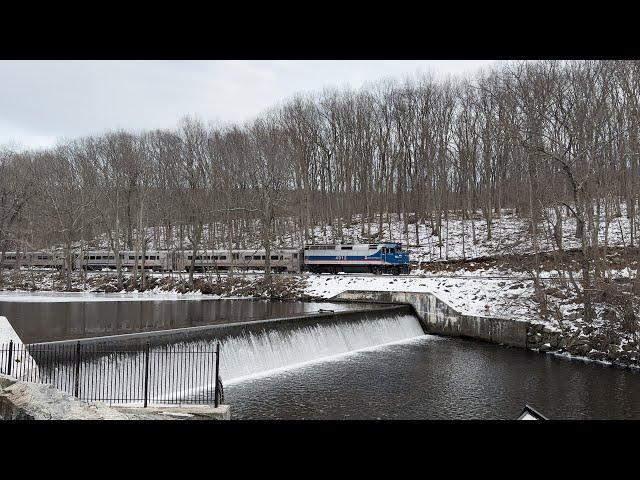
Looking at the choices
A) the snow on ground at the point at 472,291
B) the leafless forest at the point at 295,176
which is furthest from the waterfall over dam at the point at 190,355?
the leafless forest at the point at 295,176

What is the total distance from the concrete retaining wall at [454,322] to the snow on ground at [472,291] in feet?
1.92

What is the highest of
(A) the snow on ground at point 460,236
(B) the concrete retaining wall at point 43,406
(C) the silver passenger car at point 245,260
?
(A) the snow on ground at point 460,236

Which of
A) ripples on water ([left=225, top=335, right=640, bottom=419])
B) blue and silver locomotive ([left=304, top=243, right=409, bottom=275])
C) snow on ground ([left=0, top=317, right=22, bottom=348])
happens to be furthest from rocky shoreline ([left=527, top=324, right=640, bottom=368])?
snow on ground ([left=0, top=317, right=22, bottom=348])

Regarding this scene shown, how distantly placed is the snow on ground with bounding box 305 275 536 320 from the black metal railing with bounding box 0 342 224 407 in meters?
16.3

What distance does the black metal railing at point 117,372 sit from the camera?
1182cm

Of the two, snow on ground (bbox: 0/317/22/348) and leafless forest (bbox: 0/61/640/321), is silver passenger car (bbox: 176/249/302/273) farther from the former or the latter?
snow on ground (bbox: 0/317/22/348)

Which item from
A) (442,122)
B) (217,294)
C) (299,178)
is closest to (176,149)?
(299,178)

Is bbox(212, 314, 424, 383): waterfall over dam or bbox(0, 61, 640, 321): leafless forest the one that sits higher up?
bbox(0, 61, 640, 321): leafless forest

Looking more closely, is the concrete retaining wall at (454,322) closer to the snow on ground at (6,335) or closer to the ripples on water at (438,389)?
the ripples on water at (438,389)

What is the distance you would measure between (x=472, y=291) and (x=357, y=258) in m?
14.5

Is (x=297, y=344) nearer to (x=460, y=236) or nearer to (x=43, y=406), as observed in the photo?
(x=43, y=406)

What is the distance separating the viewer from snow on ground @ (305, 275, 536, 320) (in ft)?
84.8
